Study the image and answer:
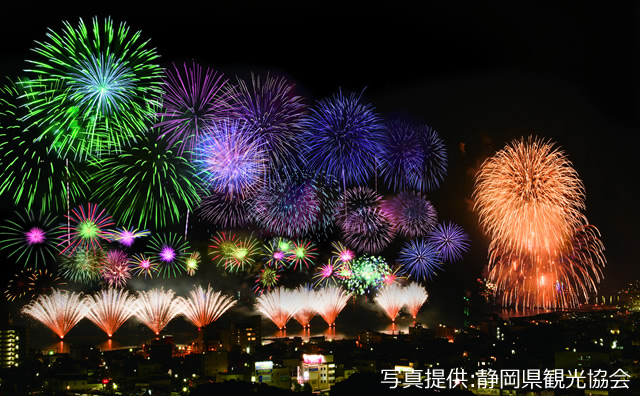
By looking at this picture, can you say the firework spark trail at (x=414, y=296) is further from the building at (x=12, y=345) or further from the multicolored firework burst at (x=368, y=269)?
the building at (x=12, y=345)

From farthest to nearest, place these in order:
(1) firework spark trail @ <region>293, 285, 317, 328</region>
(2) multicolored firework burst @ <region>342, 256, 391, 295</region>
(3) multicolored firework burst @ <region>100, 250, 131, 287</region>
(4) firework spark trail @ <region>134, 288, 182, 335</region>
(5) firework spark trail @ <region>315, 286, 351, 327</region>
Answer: (5) firework spark trail @ <region>315, 286, 351, 327</region> → (1) firework spark trail @ <region>293, 285, 317, 328</region> → (4) firework spark trail @ <region>134, 288, 182, 335</region> → (2) multicolored firework burst @ <region>342, 256, 391, 295</region> → (3) multicolored firework burst @ <region>100, 250, 131, 287</region>

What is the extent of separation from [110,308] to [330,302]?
17451 millimetres

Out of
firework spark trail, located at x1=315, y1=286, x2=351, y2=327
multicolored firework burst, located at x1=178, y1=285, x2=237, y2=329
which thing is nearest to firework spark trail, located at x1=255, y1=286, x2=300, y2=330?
firework spark trail, located at x1=315, y1=286, x2=351, y2=327

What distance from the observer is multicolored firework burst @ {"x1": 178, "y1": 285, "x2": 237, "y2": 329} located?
43.1 m

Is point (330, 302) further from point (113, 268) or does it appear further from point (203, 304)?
point (113, 268)

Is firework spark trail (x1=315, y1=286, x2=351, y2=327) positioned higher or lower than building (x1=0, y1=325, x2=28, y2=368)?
higher

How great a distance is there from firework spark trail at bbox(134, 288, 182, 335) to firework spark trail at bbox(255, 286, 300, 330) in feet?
22.2

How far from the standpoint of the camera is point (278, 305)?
5059cm

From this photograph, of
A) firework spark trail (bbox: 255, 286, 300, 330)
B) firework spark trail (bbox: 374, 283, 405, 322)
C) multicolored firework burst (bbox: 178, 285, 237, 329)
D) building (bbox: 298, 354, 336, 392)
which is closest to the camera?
building (bbox: 298, 354, 336, 392)

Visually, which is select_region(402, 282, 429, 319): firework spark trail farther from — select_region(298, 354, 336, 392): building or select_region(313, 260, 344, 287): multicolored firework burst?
select_region(298, 354, 336, 392): building

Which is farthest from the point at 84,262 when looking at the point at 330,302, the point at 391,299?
the point at 391,299

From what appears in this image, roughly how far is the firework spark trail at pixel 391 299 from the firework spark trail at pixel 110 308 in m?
23.5

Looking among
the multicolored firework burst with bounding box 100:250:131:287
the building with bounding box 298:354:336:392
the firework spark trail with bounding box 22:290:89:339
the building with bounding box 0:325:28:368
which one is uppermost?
the multicolored firework burst with bounding box 100:250:131:287

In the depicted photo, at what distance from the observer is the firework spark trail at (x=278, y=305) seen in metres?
47.6
